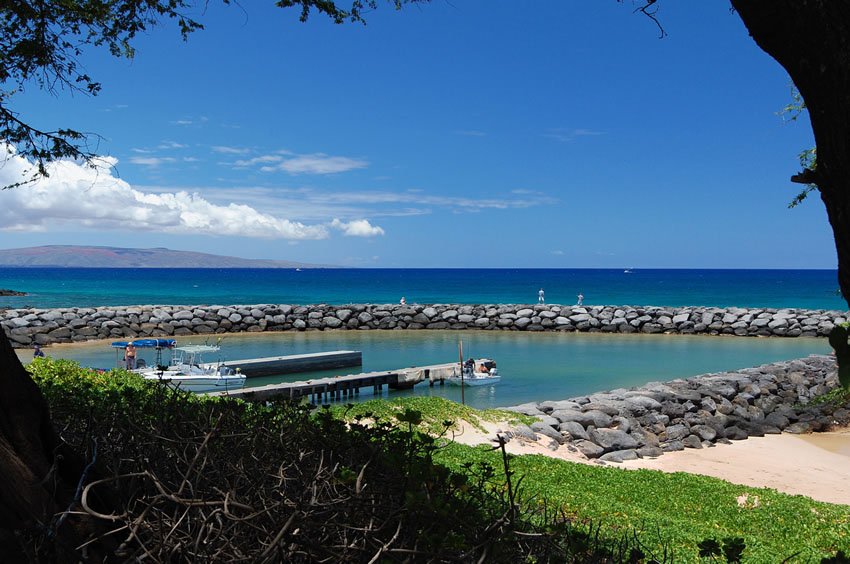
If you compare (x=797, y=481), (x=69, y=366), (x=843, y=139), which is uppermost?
(x=843, y=139)

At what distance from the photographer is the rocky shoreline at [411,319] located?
3538cm

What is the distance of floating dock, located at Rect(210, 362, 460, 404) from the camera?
19109 mm

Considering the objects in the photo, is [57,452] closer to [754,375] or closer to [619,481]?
[619,481]

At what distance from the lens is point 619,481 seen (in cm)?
940

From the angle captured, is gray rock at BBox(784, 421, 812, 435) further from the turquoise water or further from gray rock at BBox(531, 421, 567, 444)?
gray rock at BBox(531, 421, 567, 444)

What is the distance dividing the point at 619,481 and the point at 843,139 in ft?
25.9

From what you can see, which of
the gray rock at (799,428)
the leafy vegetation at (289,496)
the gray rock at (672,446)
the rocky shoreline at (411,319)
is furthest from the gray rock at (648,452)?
the rocky shoreline at (411,319)

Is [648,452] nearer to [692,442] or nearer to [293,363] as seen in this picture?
[692,442]

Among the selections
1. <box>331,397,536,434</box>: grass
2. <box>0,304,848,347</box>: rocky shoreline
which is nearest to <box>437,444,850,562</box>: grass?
<box>331,397,536,434</box>: grass

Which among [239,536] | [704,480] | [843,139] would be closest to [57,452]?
[239,536]

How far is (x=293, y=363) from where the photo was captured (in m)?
24.4

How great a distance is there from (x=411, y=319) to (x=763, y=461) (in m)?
28.1

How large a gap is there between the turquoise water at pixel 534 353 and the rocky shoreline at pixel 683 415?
347 centimetres

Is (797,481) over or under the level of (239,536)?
under
